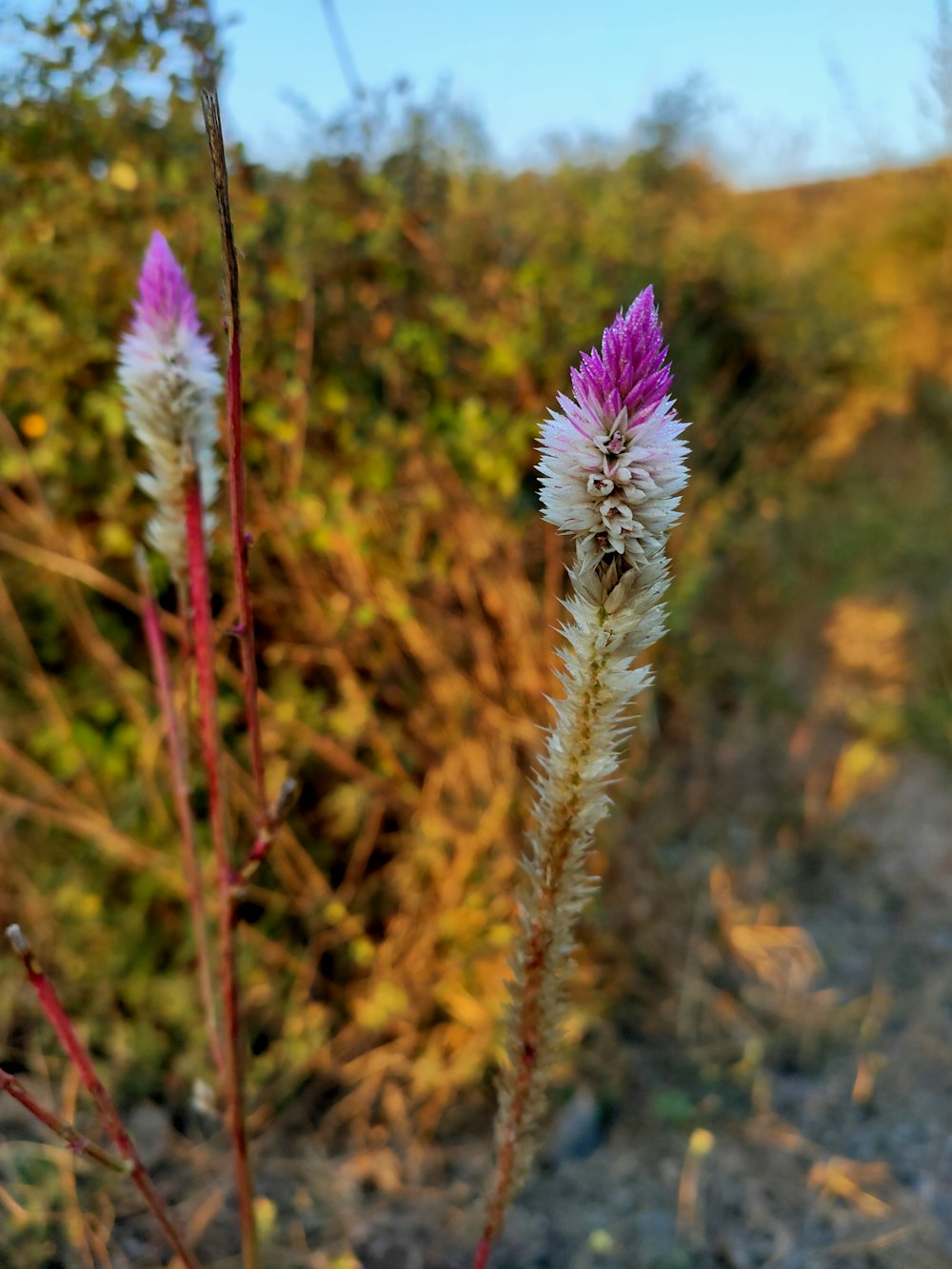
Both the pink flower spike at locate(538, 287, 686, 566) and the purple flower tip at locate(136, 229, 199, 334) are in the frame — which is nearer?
the pink flower spike at locate(538, 287, 686, 566)

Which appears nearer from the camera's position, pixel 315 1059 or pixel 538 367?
pixel 315 1059

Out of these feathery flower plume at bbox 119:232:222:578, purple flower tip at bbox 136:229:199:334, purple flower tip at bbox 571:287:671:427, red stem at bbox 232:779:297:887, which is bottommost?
red stem at bbox 232:779:297:887

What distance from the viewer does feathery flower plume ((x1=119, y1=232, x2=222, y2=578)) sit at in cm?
103

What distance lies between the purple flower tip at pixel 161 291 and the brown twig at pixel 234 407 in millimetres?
139

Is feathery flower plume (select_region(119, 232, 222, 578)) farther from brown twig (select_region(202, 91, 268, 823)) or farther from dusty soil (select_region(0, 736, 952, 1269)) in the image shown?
dusty soil (select_region(0, 736, 952, 1269))

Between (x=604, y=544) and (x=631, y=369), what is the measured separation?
0.14m

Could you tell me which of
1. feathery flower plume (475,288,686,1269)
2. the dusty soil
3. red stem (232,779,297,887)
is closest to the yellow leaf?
red stem (232,779,297,887)

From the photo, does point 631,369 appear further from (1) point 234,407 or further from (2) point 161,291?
(2) point 161,291

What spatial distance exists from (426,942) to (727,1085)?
0.91 meters

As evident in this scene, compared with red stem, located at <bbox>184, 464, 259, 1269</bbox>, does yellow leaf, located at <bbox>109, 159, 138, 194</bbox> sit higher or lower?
higher

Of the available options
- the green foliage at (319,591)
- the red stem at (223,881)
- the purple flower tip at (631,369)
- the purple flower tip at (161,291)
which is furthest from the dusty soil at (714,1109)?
the purple flower tip at (631,369)

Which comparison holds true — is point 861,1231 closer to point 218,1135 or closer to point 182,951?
point 218,1135

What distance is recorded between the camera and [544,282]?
8.94 feet

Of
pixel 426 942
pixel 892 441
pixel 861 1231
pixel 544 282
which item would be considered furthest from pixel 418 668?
pixel 892 441
